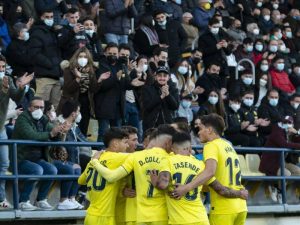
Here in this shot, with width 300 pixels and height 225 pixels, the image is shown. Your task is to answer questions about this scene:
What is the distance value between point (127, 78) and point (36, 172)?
11.8 ft

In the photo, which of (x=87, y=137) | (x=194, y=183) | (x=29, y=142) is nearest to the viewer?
(x=194, y=183)

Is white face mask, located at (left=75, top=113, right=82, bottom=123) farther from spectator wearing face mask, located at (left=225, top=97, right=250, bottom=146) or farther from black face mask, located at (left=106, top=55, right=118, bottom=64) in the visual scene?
spectator wearing face mask, located at (left=225, top=97, right=250, bottom=146)

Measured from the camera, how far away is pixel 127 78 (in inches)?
795

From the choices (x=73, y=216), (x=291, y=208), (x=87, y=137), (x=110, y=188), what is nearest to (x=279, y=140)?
(x=291, y=208)

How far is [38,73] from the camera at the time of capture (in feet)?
66.5

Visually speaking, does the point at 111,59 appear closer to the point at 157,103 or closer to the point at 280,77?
the point at 157,103

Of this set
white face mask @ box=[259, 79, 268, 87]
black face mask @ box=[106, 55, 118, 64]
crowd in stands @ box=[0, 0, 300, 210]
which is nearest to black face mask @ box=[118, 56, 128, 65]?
crowd in stands @ box=[0, 0, 300, 210]

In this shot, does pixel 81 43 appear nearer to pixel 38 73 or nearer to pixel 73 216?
pixel 38 73

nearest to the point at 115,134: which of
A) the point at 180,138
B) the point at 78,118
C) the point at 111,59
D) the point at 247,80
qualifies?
the point at 180,138

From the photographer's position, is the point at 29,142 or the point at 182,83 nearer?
the point at 29,142

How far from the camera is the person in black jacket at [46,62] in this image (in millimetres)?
20188

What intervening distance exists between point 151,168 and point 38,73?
6.22m

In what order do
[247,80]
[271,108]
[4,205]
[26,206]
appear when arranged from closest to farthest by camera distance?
1. [4,205]
2. [26,206]
3. [271,108]
4. [247,80]

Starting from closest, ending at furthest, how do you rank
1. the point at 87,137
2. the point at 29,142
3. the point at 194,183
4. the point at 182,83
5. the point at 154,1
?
the point at 194,183 → the point at 29,142 → the point at 87,137 → the point at 182,83 → the point at 154,1
